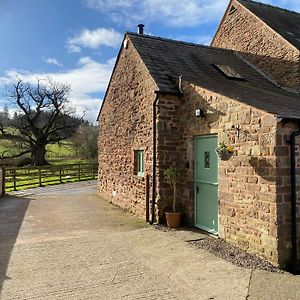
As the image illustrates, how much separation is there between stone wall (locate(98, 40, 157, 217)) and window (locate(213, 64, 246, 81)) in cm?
266

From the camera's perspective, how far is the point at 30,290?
4.66 metres

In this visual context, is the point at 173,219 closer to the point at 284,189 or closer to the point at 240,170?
the point at 240,170

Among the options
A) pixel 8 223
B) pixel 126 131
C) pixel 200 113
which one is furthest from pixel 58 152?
pixel 200 113

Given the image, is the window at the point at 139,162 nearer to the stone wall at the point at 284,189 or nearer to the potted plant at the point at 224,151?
the potted plant at the point at 224,151

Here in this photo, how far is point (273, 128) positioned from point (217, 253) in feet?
8.66

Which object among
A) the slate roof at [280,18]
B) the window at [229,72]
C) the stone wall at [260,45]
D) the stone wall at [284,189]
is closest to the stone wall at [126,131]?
the window at [229,72]

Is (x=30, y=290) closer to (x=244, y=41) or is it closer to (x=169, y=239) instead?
(x=169, y=239)

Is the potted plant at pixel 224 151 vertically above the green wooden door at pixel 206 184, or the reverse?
the potted plant at pixel 224 151

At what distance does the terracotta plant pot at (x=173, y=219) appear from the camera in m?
8.56

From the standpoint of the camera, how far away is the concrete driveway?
4578 millimetres

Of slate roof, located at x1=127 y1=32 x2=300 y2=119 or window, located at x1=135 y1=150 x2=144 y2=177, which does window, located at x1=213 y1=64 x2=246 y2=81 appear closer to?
slate roof, located at x1=127 y1=32 x2=300 y2=119

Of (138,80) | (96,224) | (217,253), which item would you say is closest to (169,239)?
(217,253)

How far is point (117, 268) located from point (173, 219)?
3255 mm

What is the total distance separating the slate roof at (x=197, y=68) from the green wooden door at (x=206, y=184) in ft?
4.63
